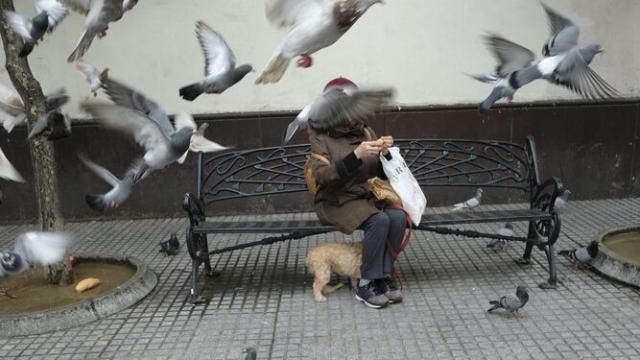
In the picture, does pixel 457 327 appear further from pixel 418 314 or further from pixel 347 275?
pixel 347 275

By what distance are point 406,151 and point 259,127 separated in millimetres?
1804

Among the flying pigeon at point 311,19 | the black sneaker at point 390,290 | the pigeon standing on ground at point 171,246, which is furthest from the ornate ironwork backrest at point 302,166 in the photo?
the flying pigeon at point 311,19

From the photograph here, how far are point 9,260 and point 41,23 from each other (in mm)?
1306

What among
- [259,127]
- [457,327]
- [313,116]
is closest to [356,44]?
[259,127]

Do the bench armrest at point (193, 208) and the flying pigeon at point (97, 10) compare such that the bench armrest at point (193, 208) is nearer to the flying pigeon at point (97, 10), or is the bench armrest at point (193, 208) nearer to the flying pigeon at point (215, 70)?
the flying pigeon at point (215, 70)

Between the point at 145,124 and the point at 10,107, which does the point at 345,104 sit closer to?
the point at 145,124

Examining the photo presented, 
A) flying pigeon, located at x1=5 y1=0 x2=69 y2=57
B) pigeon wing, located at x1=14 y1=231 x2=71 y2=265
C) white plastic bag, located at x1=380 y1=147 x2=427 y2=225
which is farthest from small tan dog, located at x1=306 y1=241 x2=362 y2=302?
flying pigeon, located at x1=5 y1=0 x2=69 y2=57

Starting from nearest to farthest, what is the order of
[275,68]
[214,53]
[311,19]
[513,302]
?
1. [311,19]
2. [275,68]
3. [214,53]
4. [513,302]

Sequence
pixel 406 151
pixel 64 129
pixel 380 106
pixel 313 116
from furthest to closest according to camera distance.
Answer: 1. pixel 406 151
2. pixel 64 129
3. pixel 313 116
4. pixel 380 106

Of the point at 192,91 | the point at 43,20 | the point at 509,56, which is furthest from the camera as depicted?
the point at 509,56

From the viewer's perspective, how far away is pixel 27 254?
127 inches

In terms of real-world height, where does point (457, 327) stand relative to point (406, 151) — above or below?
below

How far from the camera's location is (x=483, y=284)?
4.27 m

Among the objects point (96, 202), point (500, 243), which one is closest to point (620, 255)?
point (500, 243)
